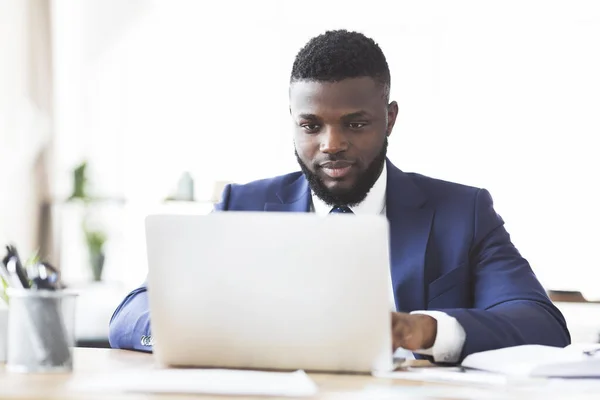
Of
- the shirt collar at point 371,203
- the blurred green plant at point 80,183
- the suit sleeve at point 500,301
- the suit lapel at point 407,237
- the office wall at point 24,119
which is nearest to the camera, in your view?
the suit sleeve at point 500,301

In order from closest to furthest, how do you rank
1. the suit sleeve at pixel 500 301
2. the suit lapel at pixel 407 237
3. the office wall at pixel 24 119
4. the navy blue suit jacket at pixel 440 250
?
the suit sleeve at pixel 500 301 → the navy blue suit jacket at pixel 440 250 → the suit lapel at pixel 407 237 → the office wall at pixel 24 119

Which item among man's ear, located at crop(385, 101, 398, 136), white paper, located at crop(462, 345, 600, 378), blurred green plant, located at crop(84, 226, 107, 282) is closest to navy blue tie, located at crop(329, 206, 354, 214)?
man's ear, located at crop(385, 101, 398, 136)

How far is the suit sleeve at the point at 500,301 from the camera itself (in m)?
1.53

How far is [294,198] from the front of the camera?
210cm

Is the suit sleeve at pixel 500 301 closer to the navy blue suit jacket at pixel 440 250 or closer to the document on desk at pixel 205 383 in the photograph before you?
the navy blue suit jacket at pixel 440 250

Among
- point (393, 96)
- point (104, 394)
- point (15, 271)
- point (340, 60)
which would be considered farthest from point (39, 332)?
point (393, 96)

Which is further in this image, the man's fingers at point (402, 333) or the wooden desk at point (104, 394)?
the man's fingers at point (402, 333)

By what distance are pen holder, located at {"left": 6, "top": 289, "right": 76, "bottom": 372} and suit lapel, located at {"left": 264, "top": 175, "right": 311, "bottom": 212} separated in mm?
891

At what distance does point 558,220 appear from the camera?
4930 mm

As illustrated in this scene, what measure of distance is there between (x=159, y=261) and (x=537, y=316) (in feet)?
2.58

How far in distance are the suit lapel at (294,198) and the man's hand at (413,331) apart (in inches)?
25.6

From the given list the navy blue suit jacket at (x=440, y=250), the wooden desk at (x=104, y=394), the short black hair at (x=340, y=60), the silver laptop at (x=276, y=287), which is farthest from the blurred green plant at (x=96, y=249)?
the silver laptop at (x=276, y=287)

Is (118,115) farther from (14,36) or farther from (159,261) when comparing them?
(159,261)

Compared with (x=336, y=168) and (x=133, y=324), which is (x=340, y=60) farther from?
(x=133, y=324)
